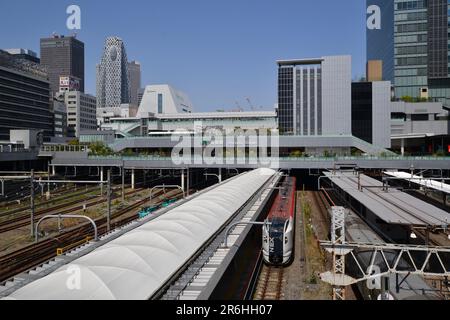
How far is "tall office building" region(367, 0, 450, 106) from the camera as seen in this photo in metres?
89.9

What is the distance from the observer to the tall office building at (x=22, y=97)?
4771 inches

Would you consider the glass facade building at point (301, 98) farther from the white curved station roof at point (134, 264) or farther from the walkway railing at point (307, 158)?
the white curved station roof at point (134, 264)

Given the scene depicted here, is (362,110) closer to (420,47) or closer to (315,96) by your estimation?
(315,96)

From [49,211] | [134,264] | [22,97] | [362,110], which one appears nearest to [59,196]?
Answer: [49,211]

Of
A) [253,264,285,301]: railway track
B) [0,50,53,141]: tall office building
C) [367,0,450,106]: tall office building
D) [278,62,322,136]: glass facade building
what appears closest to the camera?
[253,264,285,301]: railway track

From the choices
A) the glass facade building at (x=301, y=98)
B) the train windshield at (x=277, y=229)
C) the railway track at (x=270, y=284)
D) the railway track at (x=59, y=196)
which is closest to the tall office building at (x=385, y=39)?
the glass facade building at (x=301, y=98)

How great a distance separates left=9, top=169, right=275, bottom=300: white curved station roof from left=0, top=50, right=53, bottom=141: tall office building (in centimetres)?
11824

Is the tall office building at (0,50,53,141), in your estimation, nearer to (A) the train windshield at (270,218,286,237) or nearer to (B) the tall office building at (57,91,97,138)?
(B) the tall office building at (57,91,97,138)

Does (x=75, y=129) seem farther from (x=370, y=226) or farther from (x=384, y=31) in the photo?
(x=370, y=226)

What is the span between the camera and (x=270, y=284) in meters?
22.7

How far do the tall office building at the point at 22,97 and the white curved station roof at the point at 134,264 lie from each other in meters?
118

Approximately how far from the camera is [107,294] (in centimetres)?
1093

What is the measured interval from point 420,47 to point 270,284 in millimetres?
88207

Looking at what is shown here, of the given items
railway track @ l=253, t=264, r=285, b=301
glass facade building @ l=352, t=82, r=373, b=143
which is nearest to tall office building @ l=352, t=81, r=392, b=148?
glass facade building @ l=352, t=82, r=373, b=143
